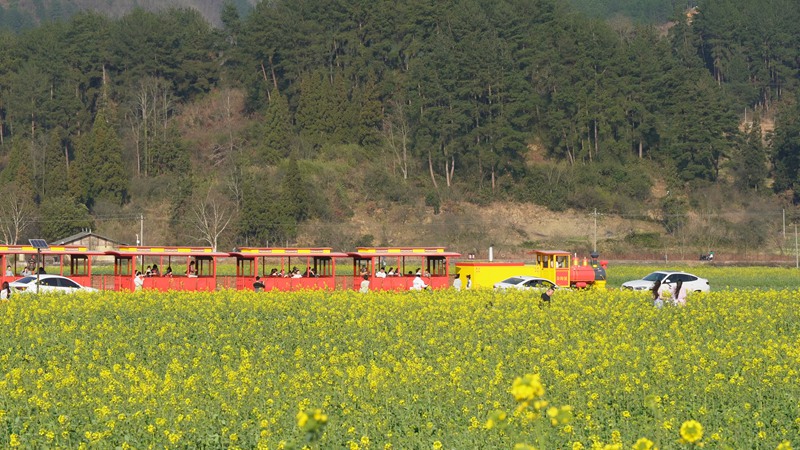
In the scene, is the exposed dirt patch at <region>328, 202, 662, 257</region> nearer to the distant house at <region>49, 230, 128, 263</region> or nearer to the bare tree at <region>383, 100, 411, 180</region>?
the bare tree at <region>383, 100, 411, 180</region>

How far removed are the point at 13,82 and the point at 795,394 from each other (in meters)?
108

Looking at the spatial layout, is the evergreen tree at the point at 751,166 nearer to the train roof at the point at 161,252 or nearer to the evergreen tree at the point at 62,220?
the evergreen tree at the point at 62,220

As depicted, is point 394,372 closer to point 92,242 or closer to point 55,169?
point 92,242

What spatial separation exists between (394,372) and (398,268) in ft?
89.2

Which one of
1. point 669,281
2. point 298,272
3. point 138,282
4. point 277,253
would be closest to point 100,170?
point 298,272

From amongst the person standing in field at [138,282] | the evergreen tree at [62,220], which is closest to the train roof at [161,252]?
the person standing in field at [138,282]

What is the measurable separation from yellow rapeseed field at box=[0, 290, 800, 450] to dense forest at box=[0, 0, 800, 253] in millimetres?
59596

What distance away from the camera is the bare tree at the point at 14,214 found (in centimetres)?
8788

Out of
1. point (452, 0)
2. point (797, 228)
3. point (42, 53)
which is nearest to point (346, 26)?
point (452, 0)

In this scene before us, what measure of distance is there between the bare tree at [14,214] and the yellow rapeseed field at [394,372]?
57.8 m

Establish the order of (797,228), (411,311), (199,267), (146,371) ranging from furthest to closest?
(797,228) → (199,267) → (411,311) → (146,371)

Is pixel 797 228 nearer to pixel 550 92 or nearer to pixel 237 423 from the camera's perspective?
pixel 550 92

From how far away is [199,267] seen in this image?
5047 cm

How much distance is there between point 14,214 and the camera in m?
88.8
